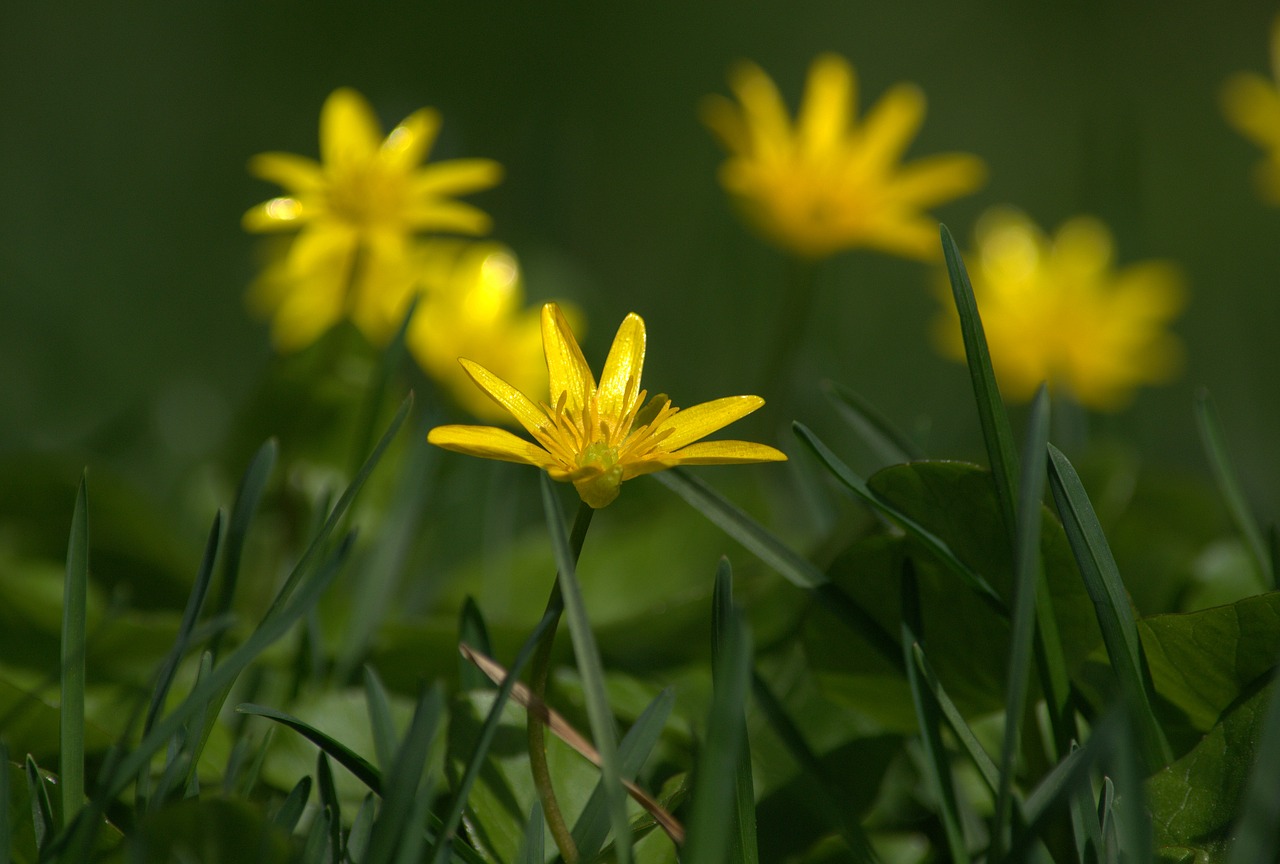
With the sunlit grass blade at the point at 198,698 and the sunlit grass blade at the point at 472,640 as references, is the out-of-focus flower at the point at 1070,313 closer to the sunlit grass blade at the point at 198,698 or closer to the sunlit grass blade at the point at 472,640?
the sunlit grass blade at the point at 472,640

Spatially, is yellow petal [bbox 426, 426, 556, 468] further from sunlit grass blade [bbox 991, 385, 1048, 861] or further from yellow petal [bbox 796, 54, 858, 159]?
yellow petal [bbox 796, 54, 858, 159]

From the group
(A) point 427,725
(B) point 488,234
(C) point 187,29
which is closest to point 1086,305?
(B) point 488,234

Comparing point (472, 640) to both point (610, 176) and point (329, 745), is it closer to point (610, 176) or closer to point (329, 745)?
point (329, 745)

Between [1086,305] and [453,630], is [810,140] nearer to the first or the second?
[1086,305]

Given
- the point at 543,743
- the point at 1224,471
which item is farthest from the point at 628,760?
the point at 1224,471

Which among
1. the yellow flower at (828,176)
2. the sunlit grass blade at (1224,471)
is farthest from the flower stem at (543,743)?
the yellow flower at (828,176)

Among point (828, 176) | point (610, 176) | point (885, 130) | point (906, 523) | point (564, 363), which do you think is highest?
point (610, 176)
